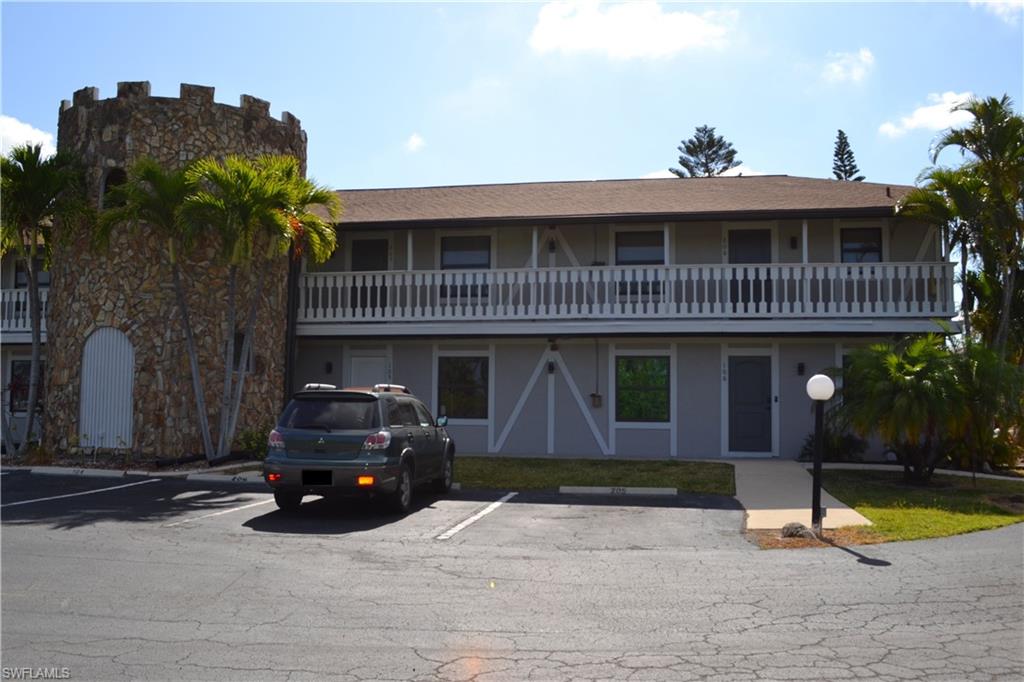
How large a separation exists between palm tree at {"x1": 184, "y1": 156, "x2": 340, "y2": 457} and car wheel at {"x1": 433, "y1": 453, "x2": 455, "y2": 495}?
5278 millimetres

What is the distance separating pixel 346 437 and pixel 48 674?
5.51m

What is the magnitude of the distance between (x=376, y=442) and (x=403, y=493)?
0.91 m

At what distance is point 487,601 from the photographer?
6.70 metres

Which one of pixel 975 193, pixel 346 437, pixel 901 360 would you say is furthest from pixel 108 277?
pixel 975 193

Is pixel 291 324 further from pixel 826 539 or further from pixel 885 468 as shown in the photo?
pixel 826 539

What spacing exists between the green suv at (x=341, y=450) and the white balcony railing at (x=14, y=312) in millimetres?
12754

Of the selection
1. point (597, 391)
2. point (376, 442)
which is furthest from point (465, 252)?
point (376, 442)

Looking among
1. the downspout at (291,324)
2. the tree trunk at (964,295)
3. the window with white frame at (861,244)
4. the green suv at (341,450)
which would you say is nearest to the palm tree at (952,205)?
the tree trunk at (964,295)

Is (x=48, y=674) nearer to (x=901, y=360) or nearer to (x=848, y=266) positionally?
(x=901, y=360)

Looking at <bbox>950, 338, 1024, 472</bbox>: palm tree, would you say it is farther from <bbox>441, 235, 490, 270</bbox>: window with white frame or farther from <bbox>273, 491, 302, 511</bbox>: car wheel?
<bbox>441, 235, 490, 270</bbox>: window with white frame

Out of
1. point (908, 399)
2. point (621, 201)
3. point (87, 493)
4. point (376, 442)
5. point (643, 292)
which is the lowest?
point (87, 493)

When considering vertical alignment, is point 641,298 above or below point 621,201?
below

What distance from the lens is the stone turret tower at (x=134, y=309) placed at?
16.2 meters

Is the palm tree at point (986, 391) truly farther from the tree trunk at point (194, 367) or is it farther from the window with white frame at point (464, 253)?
the tree trunk at point (194, 367)
